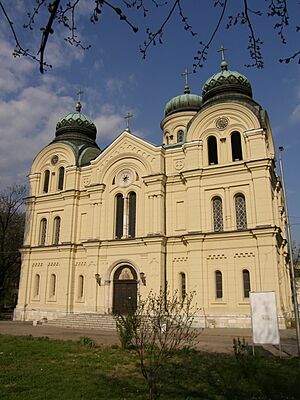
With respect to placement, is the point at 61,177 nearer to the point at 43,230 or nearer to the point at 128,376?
the point at 43,230

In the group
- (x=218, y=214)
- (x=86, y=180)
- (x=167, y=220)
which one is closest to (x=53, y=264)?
(x=86, y=180)

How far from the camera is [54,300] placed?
29156 mm

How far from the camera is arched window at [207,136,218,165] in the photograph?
26509mm

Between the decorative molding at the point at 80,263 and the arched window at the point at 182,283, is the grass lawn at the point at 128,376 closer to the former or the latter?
the arched window at the point at 182,283

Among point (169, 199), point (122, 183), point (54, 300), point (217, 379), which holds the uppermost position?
point (122, 183)

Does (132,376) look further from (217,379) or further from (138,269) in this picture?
(138,269)

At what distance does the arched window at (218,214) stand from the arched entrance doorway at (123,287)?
718 cm

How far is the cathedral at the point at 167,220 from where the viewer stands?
75.4ft

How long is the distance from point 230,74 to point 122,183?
40.4 feet

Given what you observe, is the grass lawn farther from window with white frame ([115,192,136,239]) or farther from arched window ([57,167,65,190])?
arched window ([57,167,65,190])

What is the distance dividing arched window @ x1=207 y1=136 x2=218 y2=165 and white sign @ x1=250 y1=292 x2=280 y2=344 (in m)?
14.9

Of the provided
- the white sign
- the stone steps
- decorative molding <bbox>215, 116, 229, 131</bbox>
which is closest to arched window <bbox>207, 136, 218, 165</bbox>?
decorative molding <bbox>215, 116, 229, 131</bbox>

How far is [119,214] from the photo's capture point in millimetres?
29031

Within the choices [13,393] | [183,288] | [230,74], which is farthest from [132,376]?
[230,74]
